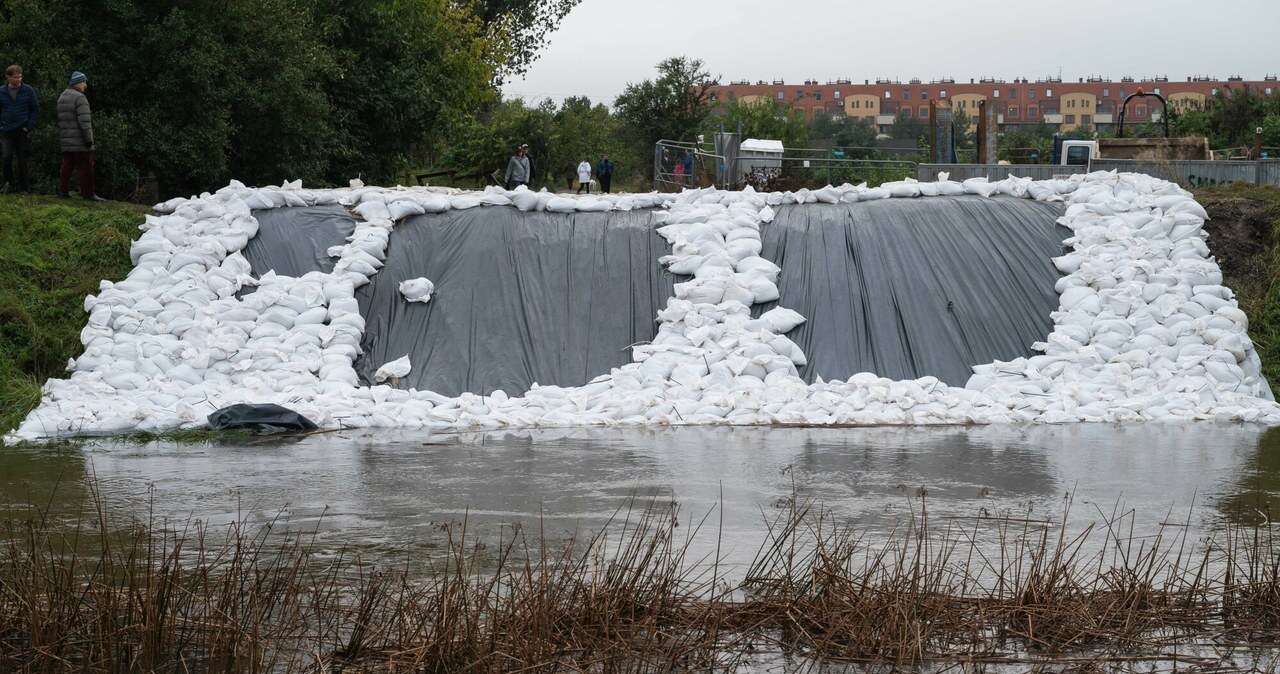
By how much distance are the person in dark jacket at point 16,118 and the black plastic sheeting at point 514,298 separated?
11.6 feet

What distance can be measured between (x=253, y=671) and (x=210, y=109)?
1227cm

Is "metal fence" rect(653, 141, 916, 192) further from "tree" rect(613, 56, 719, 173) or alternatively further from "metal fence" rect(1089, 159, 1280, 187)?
"tree" rect(613, 56, 719, 173)

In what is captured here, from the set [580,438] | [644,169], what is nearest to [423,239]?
[580,438]

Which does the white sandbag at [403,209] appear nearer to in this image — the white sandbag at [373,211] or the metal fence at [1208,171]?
the white sandbag at [373,211]

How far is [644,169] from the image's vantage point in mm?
34719

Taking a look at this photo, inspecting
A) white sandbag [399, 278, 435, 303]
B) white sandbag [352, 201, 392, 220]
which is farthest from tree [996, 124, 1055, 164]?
white sandbag [399, 278, 435, 303]

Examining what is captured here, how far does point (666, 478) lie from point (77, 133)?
7.36 m

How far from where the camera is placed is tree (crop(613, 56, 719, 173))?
3644 centimetres

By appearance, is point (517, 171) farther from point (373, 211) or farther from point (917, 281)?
point (917, 281)

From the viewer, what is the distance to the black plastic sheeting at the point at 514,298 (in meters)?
9.98

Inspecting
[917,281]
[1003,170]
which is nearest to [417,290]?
[917,281]

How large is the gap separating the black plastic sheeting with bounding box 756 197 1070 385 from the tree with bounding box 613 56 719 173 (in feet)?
82.2

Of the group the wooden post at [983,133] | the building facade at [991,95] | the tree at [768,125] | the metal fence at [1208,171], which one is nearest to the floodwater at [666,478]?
the metal fence at [1208,171]

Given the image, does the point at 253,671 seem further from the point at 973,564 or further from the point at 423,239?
the point at 423,239
